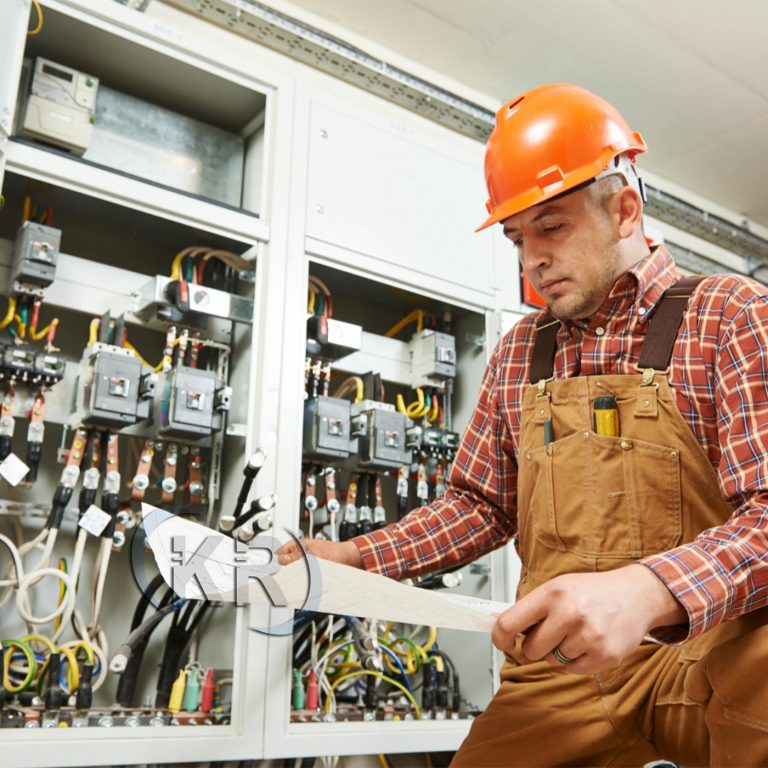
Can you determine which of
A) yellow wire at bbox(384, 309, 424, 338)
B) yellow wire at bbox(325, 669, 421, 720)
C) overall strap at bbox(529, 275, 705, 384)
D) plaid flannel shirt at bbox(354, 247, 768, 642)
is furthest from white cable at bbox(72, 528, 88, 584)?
overall strap at bbox(529, 275, 705, 384)

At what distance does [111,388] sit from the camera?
1.76 meters

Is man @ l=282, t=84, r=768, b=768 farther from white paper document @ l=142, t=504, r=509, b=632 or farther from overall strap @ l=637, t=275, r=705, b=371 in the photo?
white paper document @ l=142, t=504, r=509, b=632

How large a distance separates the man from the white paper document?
0.42 ft

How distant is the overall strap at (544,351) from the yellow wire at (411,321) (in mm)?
1009

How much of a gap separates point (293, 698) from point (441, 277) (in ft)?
3.82

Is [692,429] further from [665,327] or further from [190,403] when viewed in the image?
[190,403]

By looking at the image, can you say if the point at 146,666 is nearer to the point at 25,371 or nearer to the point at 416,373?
the point at 25,371

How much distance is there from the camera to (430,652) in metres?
2.19

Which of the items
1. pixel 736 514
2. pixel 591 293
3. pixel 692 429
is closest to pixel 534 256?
pixel 591 293

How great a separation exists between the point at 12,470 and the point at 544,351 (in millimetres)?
1100

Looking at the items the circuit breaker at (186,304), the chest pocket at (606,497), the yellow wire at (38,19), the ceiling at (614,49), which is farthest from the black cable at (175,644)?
the ceiling at (614,49)

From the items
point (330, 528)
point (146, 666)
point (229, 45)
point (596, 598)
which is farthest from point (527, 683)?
point (229, 45)

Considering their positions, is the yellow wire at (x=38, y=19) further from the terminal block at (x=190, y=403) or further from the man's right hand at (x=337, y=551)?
the man's right hand at (x=337, y=551)

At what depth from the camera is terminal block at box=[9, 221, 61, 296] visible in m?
1.76
